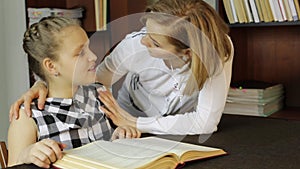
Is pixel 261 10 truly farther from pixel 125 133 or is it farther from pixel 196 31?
pixel 125 133

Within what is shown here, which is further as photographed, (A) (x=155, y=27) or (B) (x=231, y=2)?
(B) (x=231, y=2)

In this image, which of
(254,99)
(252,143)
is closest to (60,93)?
(252,143)

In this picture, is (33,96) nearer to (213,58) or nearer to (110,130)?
(110,130)

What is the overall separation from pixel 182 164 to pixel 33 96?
1.57 ft

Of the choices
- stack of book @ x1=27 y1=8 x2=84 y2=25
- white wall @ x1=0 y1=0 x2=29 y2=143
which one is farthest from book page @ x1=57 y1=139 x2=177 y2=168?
white wall @ x1=0 y1=0 x2=29 y2=143

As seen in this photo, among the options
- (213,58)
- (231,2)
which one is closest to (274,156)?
(213,58)

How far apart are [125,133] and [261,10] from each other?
3.56ft

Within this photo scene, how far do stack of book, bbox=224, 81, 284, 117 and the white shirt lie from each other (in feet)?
2.26

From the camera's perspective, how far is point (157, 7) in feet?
3.73

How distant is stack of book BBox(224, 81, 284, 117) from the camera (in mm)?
1921

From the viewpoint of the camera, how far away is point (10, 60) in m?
A: 2.32

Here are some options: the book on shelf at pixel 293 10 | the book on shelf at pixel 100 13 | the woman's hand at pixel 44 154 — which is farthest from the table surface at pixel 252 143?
the book on shelf at pixel 100 13

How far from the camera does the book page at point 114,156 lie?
85 cm

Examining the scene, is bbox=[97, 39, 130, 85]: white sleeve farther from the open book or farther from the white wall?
the white wall
